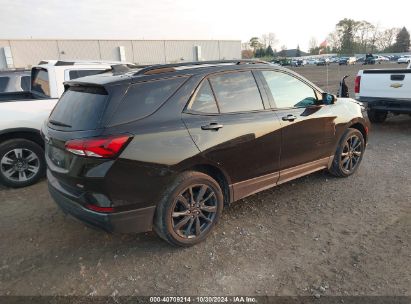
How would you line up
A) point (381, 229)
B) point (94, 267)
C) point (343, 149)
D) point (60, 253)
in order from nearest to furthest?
point (94, 267) < point (60, 253) < point (381, 229) < point (343, 149)

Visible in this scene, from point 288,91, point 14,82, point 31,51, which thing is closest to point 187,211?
point 288,91

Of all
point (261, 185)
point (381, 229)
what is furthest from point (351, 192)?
point (261, 185)

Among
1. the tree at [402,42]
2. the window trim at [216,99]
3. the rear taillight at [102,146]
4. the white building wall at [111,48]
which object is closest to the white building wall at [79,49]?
the white building wall at [111,48]

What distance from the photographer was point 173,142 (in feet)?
10.7

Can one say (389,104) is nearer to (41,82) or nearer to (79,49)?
(41,82)

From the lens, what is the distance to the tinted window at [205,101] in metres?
3.54

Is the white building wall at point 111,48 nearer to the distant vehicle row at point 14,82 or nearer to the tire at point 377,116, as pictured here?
the distant vehicle row at point 14,82

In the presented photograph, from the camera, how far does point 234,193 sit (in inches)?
154

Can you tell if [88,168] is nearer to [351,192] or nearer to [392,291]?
[392,291]

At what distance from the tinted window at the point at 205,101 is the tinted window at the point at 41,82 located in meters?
3.44

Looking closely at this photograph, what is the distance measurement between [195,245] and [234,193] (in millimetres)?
714

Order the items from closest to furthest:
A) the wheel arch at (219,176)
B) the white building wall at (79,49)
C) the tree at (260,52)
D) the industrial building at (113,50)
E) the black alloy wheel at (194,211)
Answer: the black alloy wheel at (194,211) → the wheel arch at (219,176) → the industrial building at (113,50) → the white building wall at (79,49) → the tree at (260,52)

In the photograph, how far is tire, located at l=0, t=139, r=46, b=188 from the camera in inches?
204

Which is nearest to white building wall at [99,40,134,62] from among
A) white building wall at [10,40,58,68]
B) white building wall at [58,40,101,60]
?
white building wall at [58,40,101,60]
